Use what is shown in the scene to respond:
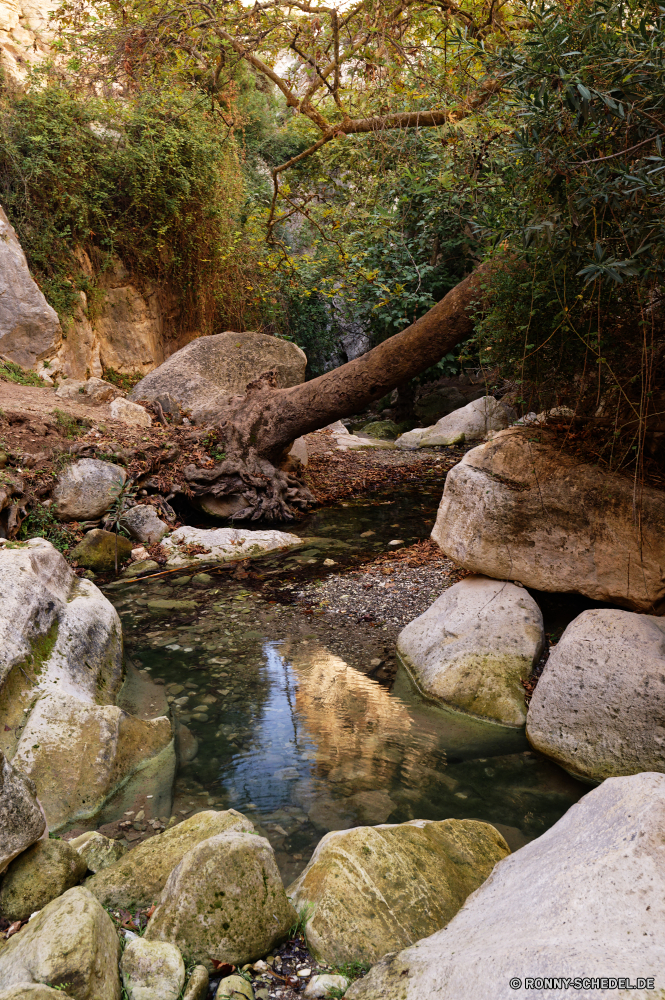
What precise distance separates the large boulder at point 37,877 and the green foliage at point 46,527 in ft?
16.8

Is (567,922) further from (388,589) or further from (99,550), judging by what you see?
(99,550)

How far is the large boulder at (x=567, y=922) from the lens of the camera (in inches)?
62.3

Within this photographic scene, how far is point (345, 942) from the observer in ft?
7.49

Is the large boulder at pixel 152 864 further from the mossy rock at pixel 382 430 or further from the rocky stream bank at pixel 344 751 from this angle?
the mossy rock at pixel 382 430

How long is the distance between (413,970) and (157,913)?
3.18ft

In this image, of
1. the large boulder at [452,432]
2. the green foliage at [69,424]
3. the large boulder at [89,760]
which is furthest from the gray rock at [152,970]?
the large boulder at [452,432]

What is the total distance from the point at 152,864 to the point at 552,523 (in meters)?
3.32

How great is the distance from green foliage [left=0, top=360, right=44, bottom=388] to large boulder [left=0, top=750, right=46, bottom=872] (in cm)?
846

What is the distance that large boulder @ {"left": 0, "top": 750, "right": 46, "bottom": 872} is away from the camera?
2.47 metres

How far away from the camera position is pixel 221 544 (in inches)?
306

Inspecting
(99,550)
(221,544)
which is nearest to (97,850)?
(99,550)

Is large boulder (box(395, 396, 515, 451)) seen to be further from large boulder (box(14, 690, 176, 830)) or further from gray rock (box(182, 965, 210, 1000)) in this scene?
gray rock (box(182, 965, 210, 1000))

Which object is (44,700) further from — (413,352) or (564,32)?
(413,352)

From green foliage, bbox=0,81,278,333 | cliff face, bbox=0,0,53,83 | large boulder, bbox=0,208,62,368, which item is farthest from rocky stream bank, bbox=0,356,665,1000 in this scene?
cliff face, bbox=0,0,53,83
